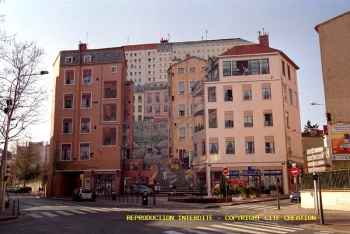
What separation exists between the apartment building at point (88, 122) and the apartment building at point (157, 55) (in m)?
53.7

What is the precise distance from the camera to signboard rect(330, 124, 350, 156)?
2747 cm

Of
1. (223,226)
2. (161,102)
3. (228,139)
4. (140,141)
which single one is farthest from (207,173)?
(161,102)

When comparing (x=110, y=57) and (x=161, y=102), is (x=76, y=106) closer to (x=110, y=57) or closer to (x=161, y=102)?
(x=110, y=57)

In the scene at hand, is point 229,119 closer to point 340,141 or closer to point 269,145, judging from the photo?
point 269,145

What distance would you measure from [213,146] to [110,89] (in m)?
16.2

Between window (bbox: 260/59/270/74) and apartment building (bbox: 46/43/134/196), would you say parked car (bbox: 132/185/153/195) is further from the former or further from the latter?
window (bbox: 260/59/270/74)

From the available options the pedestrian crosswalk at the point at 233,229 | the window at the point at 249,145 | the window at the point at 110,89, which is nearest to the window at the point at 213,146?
the window at the point at 249,145

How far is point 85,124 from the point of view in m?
50.4

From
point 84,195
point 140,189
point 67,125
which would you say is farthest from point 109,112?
point 84,195

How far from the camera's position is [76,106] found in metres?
50.7

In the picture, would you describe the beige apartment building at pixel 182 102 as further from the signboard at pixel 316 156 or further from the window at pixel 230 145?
the signboard at pixel 316 156

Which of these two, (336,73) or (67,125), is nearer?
(336,73)

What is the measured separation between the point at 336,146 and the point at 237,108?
20562mm

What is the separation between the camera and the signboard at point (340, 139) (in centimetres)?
2747
